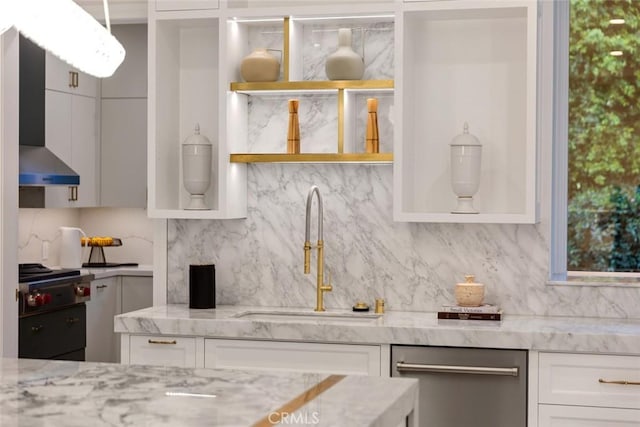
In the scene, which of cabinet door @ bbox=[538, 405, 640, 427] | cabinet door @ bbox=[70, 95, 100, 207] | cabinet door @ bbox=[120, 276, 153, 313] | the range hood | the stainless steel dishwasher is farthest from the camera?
cabinet door @ bbox=[70, 95, 100, 207]

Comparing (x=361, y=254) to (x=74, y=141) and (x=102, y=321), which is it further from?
(x=74, y=141)

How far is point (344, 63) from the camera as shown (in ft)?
13.1

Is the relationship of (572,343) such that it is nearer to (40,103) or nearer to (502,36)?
(502,36)

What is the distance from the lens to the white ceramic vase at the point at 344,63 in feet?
13.1

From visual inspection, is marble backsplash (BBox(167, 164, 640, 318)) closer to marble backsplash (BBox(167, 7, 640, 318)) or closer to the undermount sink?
marble backsplash (BBox(167, 7, 640, 318))

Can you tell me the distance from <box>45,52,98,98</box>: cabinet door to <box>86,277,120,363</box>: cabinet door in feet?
4.39

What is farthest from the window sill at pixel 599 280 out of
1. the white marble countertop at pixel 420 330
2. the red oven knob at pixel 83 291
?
the red oven knob at pixel 83 291

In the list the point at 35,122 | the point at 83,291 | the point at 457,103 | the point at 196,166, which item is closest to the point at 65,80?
the point at 35,122

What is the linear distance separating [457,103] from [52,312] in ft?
9.45

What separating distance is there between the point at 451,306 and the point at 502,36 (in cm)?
117

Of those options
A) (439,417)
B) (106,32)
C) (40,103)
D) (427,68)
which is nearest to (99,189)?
(40,103)

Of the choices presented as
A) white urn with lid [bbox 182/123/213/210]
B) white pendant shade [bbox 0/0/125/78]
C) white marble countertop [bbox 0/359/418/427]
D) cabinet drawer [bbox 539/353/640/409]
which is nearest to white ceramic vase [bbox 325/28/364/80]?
white urn with lid [bbox 182/123/213/210]

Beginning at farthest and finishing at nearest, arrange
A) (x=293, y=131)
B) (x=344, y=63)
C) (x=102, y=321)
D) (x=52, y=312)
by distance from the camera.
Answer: (x=102, y=321)
(x=52, y=312)
(x=293, y=131)
(x=344, y=63)

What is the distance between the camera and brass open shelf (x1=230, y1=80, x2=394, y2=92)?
394 centimetres
